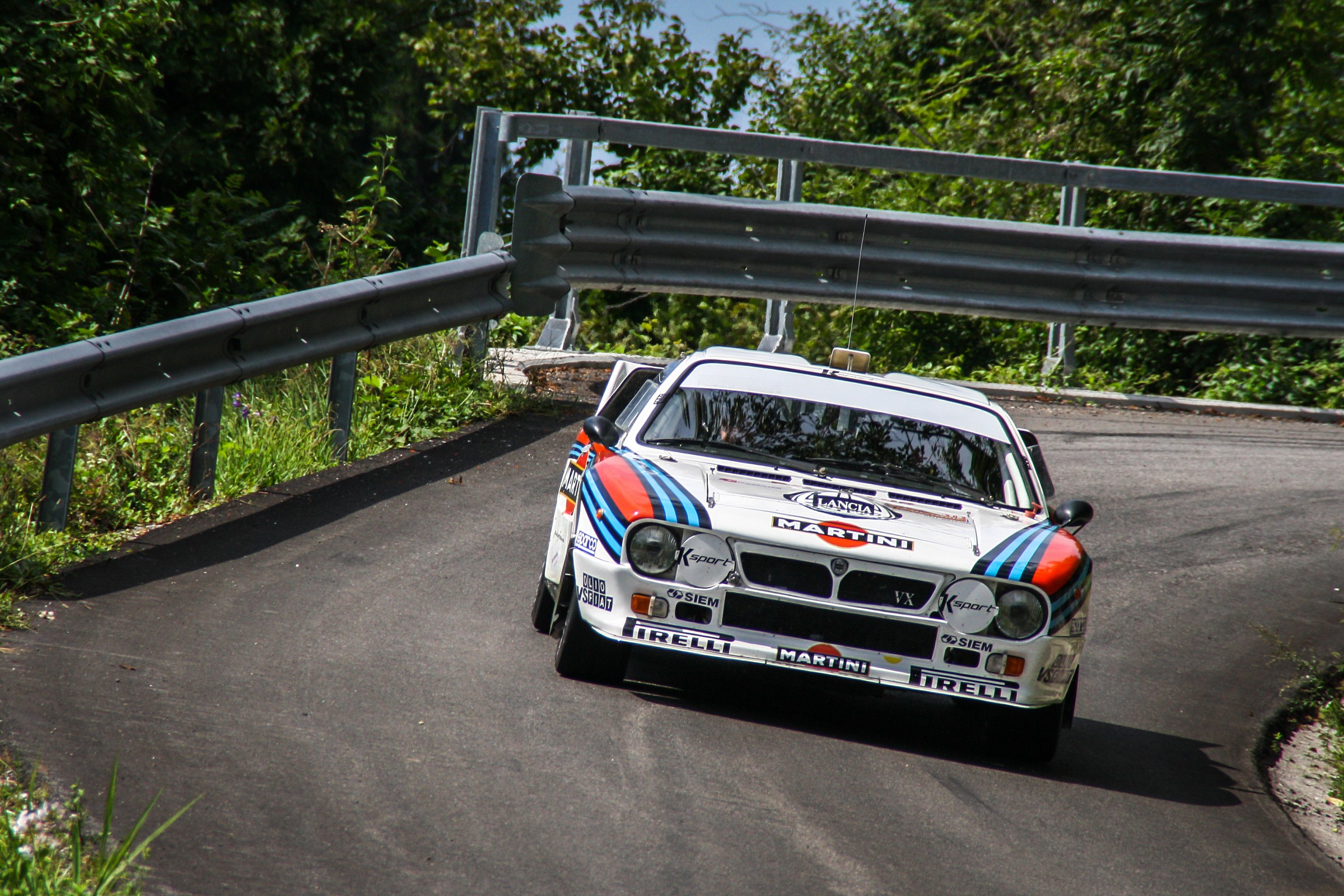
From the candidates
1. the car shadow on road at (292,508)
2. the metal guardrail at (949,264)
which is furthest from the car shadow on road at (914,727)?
the metal guardrail at (949,264)

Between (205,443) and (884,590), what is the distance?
410 centimetres

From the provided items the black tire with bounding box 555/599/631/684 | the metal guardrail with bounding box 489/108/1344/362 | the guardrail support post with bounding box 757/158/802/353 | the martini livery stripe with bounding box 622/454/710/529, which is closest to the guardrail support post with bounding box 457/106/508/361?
the metal guardrail with bounding box 489/108/1344/362

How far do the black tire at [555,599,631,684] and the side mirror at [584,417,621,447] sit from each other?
786 mm

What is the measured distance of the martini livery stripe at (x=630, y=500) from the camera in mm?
5746

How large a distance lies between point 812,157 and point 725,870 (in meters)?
8.80

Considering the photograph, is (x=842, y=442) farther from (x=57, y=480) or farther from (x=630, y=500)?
(x=57, y=480)

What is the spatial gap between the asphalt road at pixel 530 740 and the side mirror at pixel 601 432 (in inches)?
36.2

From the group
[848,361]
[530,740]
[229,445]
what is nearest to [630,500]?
[530,740]

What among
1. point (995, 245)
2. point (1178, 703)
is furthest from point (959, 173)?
point (1178, 703)

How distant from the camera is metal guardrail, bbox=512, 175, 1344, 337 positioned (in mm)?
11742

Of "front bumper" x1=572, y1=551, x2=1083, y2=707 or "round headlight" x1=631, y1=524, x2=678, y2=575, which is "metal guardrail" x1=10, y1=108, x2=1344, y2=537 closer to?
"round headlight" x1=631, y1=524, x2=678, y2=575

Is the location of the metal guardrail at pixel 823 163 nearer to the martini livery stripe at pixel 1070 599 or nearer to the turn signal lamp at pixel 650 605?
the turn signal lamp at pixel 650 605

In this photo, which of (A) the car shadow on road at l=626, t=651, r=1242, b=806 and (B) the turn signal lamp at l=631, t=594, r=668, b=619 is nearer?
(B) the turn signal lamp at l=631, t=594, r=668, b=619

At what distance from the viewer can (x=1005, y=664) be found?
5.70 m
